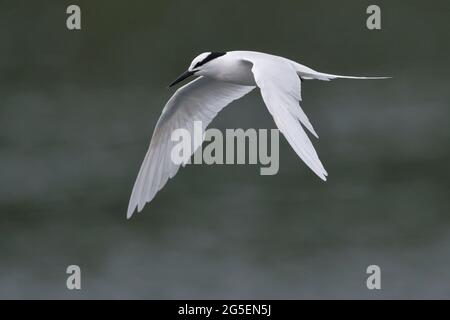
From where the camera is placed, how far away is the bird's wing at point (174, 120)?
6.49m

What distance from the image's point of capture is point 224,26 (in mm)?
10227

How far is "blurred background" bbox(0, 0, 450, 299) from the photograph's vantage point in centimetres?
793

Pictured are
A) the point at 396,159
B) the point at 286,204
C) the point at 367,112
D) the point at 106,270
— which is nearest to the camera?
the point at 106,270

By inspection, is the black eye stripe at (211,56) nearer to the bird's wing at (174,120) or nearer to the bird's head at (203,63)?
the bird's head at (203,63)

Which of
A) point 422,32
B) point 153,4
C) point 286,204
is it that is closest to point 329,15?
point 422,32

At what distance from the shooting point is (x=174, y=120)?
6.62 metres

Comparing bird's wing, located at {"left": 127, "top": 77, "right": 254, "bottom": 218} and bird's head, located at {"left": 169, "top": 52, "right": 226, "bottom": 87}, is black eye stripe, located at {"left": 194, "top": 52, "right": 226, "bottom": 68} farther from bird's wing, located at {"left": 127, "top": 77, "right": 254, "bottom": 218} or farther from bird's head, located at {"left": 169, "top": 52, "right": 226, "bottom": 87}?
bird's wing, located at {"left": 127, "top": 77, "right": 254, "bottom": 218}

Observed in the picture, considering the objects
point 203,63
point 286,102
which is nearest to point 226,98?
point 203,63

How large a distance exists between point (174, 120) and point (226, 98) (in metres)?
0.30

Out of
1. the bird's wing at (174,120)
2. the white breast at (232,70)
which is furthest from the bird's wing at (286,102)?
the bird's wing at (174,120)

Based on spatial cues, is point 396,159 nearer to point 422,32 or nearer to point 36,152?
point 422,32

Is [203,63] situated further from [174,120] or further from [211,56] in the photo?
[174,120]

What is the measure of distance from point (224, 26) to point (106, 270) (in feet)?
9.39

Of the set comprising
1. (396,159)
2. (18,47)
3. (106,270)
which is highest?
(18,47)
